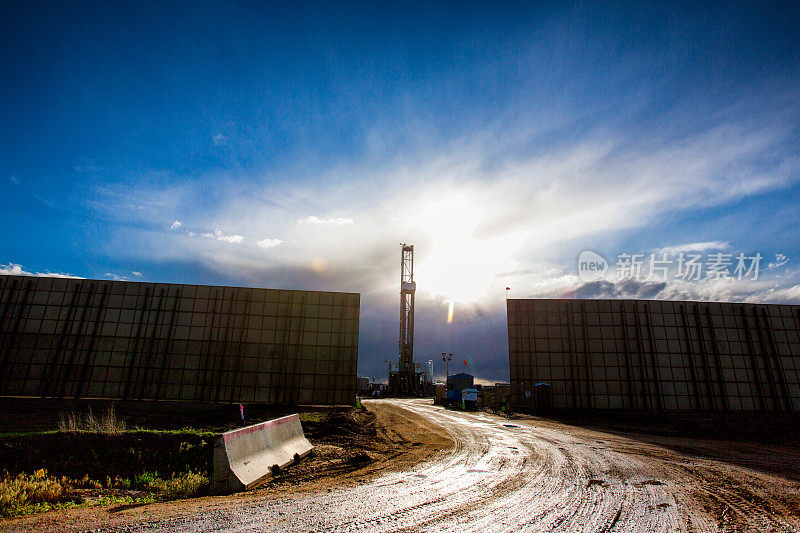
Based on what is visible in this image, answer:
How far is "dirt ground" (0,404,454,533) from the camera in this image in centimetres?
469

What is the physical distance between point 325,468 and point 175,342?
20.8 meters

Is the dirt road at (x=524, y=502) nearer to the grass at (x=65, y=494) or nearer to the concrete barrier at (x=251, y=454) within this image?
the concrete barrier at (x=251, y=454)

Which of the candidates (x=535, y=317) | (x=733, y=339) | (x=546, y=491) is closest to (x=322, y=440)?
(x=546, y=491)

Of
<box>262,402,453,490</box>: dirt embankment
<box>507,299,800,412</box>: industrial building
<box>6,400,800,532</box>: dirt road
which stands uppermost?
<box>507,299,800,412</box>: industrial building

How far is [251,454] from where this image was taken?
23.7 feet

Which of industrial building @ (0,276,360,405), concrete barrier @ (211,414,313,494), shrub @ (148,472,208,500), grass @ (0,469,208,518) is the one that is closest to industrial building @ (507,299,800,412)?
industrial building @ (0,276,360,405)

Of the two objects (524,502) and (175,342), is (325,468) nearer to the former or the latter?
(524,502)

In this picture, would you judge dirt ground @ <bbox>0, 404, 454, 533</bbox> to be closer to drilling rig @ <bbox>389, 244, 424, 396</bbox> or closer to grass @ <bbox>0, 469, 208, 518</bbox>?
grass @ <bbox>0, 469, 208, 518</bbox>

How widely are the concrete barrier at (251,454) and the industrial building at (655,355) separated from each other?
2256cm

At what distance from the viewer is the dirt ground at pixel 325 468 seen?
4.69m

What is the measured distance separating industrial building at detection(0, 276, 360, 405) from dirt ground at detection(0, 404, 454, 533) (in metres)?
7.90

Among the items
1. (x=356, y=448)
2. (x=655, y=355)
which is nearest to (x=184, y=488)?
(x=356, y=448)

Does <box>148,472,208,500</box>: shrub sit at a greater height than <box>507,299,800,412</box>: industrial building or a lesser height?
lesser

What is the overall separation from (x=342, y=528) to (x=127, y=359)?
2577 centimetres
